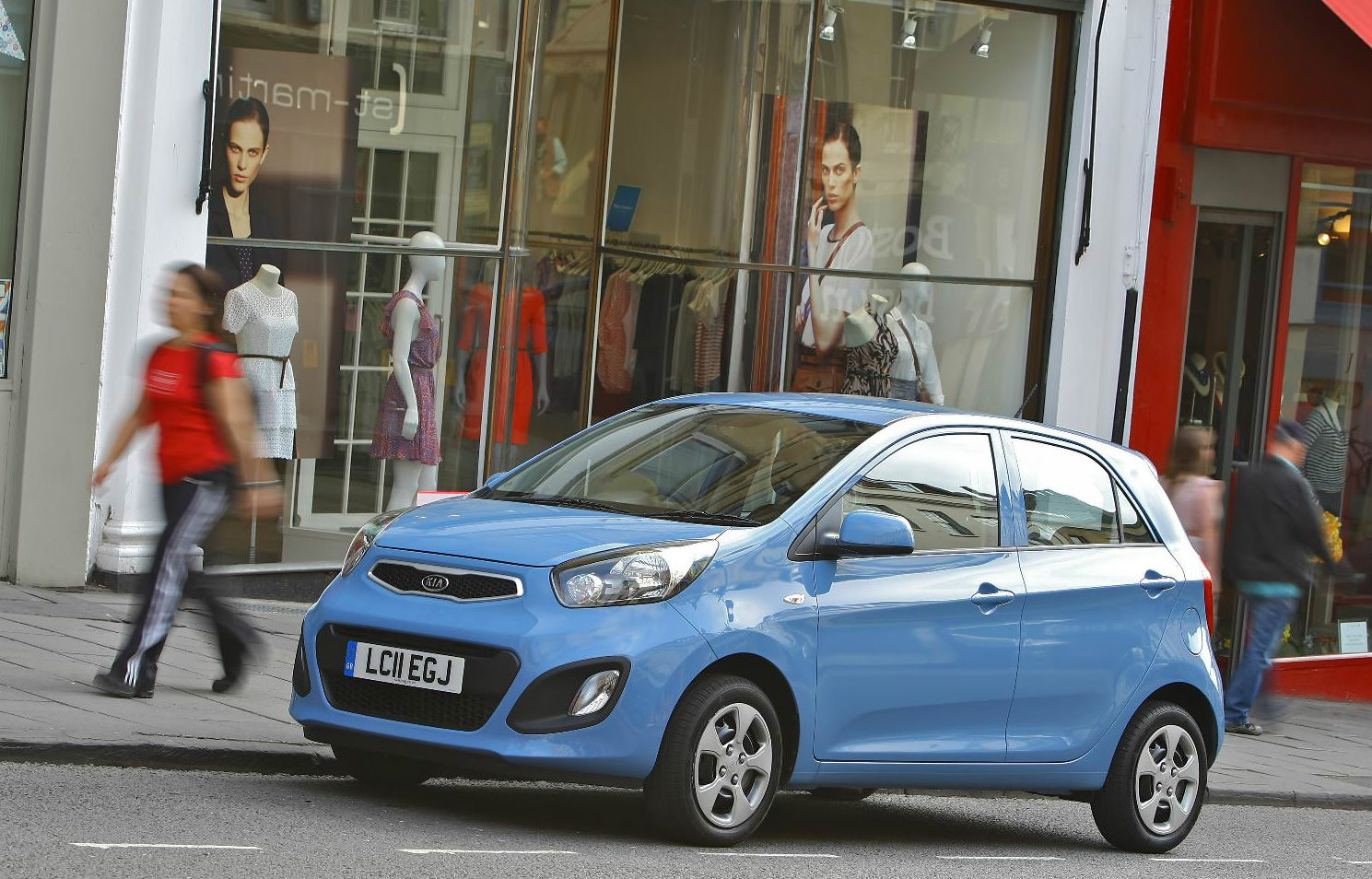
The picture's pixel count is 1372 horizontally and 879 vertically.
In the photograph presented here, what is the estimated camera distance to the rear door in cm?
784

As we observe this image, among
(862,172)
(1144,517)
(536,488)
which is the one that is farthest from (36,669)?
(862,172)

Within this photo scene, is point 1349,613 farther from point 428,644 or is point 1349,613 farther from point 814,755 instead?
point 428,644

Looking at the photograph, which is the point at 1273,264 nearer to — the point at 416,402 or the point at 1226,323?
the point at 1226,323

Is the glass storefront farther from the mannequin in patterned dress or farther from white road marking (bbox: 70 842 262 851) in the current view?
white road marking (bbox: 70 842 262 851)

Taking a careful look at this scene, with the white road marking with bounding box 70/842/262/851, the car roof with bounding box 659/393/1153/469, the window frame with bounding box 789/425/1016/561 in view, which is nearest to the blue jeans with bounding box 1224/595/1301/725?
the car roof with bounding box 659/393/1153/469

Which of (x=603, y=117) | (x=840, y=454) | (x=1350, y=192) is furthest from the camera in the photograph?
(x=1350, y=192)

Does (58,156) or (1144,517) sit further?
(58,156)

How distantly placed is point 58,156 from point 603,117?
13.5 feet

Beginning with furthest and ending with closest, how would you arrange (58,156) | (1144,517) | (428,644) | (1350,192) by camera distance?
(1350,192) < (58,156) < (1144,517) < (428,644)

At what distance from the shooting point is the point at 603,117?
14.3m

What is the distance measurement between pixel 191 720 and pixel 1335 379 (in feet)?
33.4

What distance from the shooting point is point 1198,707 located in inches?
341

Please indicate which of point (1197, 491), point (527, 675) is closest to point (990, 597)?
point (527, 675)

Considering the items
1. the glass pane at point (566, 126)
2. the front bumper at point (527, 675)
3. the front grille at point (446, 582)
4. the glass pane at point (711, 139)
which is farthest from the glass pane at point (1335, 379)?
the front grille at point (446, 582)
